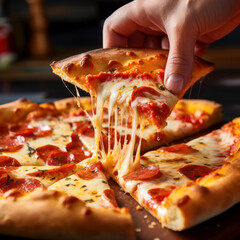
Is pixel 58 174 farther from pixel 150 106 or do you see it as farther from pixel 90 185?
pixel 150 106

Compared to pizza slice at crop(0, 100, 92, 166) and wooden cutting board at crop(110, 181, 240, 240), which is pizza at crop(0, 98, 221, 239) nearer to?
pizza slice at crop(0, 100, 92, 166)

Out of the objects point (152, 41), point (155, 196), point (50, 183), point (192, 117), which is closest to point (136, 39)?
point (152, 41)

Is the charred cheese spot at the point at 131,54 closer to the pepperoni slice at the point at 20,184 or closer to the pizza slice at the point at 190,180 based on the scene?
the pizza slice at the point at 190,180

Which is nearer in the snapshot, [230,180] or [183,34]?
[230,180]

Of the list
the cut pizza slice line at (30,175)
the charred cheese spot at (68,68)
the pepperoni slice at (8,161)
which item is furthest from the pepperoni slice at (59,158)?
the charred cheese spot at (68,68)

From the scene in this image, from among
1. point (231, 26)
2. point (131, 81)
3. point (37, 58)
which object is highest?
point (231, 26)

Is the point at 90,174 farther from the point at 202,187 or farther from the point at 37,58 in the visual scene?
the point at 37,58

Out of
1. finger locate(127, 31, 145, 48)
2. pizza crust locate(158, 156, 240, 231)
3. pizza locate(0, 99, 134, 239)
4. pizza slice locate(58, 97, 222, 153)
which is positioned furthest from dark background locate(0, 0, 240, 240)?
finger locate(127, 31, 145, 48)

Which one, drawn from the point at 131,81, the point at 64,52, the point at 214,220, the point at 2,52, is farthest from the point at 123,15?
the point at 64,52
